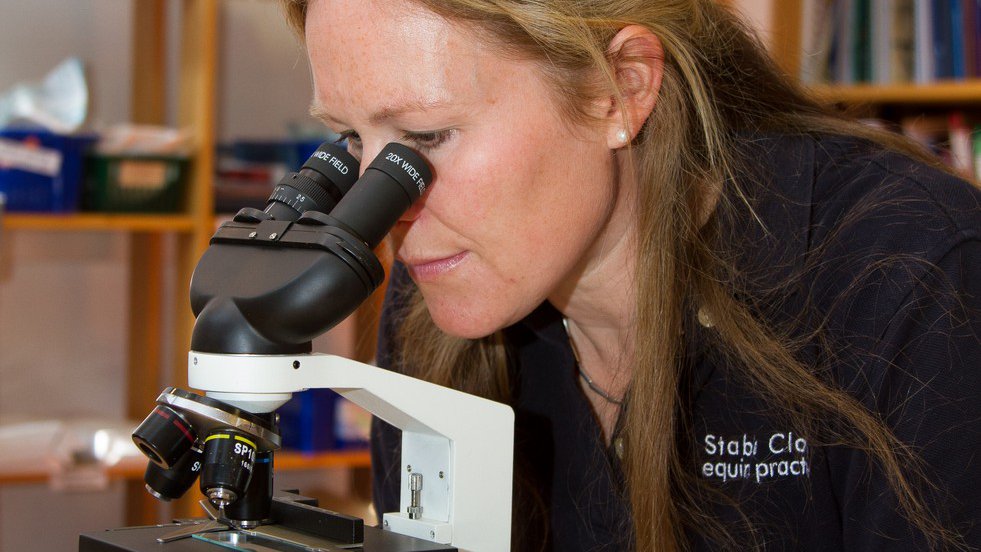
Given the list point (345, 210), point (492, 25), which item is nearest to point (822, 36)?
point (492, 25)

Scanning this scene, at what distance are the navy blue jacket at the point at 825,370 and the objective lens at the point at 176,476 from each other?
20.6 inches

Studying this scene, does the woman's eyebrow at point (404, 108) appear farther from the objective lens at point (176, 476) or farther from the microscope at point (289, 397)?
the objective lens at point (176, 476)

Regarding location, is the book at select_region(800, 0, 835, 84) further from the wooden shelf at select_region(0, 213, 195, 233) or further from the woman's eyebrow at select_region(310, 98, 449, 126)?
the woman's eyebrow at select_region(310, 98, 449, 126)

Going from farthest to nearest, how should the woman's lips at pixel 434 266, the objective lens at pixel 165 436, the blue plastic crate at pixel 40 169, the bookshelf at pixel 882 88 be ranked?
the bookshelf at pixel 882 88 < the blue plastic crate at pixel 40 169 < the woman's lips at pixel 434 266 < the objective lens at pixel 165 436

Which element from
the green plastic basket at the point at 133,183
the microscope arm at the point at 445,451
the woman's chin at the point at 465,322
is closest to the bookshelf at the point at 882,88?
the green plastic basket at the point at 133,183

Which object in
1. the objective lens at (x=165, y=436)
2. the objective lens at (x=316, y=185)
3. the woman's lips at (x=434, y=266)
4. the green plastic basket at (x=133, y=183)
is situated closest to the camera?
the objective lens at (x=165, y=436)

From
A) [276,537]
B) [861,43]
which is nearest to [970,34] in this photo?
[861,43]

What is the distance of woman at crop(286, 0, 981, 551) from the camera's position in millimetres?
983

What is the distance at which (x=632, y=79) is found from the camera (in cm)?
111

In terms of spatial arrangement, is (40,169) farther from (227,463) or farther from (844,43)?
(844,43)

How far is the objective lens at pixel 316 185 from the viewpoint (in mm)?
959

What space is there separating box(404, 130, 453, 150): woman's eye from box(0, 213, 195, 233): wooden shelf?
1.48 meters

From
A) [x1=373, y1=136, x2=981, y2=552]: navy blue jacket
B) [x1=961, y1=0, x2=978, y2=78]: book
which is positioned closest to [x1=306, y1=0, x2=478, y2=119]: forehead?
[x1=373, y1=136, x2=981, y2=552]: navy blue jacket

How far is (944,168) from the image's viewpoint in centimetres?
124
